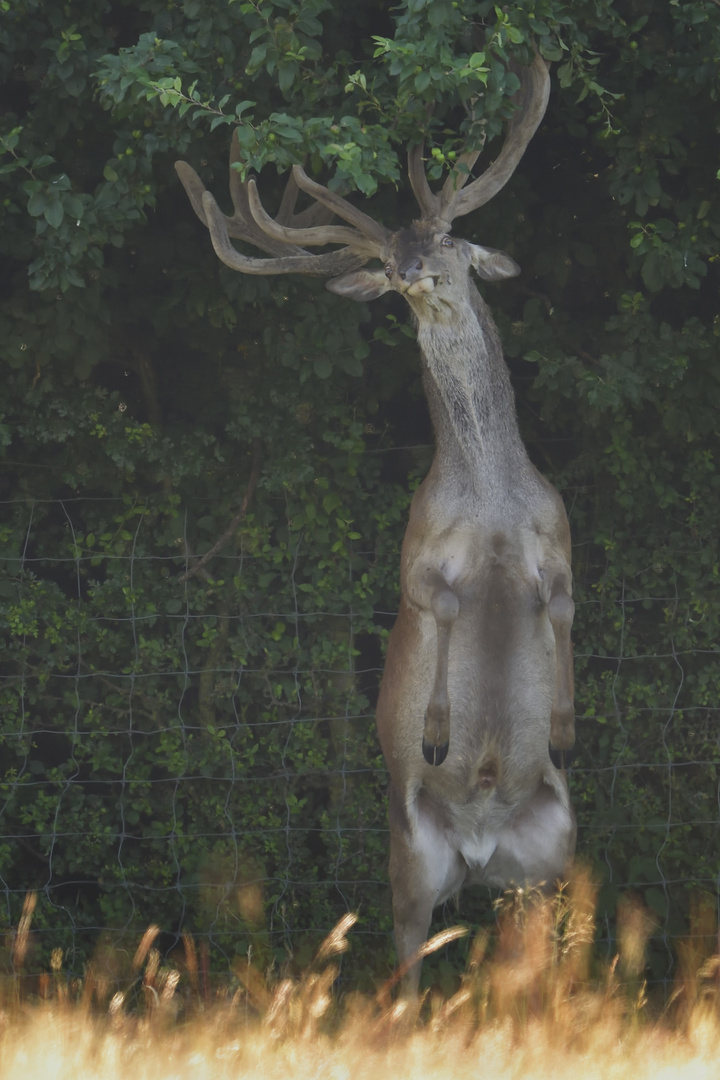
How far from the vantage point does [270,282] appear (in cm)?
603

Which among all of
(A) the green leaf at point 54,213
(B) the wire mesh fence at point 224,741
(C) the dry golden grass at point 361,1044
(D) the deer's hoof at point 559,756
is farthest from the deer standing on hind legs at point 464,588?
(B) the wire mesh fence at point 224,741

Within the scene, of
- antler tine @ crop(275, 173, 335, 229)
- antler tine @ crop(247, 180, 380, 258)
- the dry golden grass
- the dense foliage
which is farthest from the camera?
the dense foliage

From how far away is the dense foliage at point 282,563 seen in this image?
6.21 meters

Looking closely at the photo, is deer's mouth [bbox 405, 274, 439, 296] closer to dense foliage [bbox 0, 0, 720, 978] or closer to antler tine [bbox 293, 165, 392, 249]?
antler tine [bbox 293, 165, 392, 249]

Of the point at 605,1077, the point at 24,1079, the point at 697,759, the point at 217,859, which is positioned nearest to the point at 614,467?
the point at 697,759

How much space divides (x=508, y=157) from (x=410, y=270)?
2.16 feet

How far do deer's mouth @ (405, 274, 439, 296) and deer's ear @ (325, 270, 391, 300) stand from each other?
0.94 feet

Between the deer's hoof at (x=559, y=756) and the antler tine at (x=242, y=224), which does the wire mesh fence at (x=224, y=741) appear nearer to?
the deer's hoof at (x=559, y=756)

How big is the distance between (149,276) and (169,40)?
1584mm

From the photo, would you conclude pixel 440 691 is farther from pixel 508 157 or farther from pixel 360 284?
pixel 508 157

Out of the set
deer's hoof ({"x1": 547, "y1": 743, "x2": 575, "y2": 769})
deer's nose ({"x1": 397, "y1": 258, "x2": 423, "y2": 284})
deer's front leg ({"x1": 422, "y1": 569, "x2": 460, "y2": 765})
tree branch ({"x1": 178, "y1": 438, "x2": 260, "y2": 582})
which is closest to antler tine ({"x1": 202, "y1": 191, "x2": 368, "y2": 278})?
deer's nose ({"x1": 397, "y1": 258, "x2": 423, "y2": 284})

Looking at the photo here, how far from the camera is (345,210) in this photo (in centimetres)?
523

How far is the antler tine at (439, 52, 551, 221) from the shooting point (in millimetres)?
5195

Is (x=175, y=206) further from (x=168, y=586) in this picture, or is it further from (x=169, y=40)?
(x=168, y=586)
